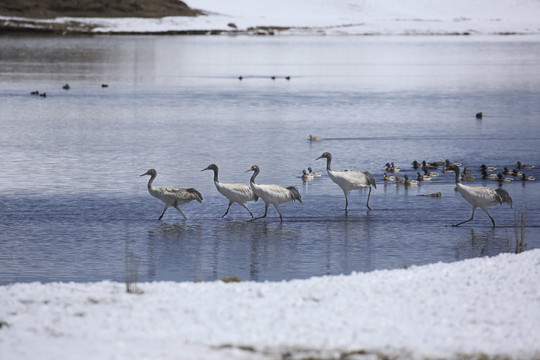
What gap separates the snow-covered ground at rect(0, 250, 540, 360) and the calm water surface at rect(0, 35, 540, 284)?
2434 millimetres

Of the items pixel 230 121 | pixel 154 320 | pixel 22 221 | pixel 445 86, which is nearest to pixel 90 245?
pixel 22 221

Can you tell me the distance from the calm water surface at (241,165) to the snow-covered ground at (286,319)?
2.43m

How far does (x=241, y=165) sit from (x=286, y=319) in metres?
15.2

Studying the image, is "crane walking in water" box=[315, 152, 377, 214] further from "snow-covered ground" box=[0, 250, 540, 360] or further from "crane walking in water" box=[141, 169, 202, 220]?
"snow-covered ground" box=[0, 250, 540, 360]

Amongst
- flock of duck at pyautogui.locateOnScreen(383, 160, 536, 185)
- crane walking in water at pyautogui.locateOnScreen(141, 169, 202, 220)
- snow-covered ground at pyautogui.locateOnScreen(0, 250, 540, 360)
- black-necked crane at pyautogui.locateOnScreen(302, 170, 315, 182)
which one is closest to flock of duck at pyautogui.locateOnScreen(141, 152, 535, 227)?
crane walking in water at pyautogui.locateOnScreen(141, 169, 202, 220)

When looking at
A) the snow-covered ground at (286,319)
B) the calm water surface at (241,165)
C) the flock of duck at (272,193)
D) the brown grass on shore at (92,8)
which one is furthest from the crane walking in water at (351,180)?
the brown grass on shore at (92,8)

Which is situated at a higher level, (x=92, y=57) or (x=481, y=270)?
(x=92, y=57)

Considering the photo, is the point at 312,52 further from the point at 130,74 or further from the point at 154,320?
the point at 154,320

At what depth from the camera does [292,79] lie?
2445 inches

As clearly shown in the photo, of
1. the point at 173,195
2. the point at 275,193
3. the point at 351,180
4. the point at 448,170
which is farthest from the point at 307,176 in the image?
the point at 173,195

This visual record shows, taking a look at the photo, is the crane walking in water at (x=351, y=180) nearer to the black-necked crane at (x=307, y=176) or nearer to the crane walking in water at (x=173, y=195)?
the black-necked crane at (x=307, y=176)

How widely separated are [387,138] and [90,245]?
701 inches

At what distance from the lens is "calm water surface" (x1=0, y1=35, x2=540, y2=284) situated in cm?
1439

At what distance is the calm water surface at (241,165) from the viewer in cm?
1439
